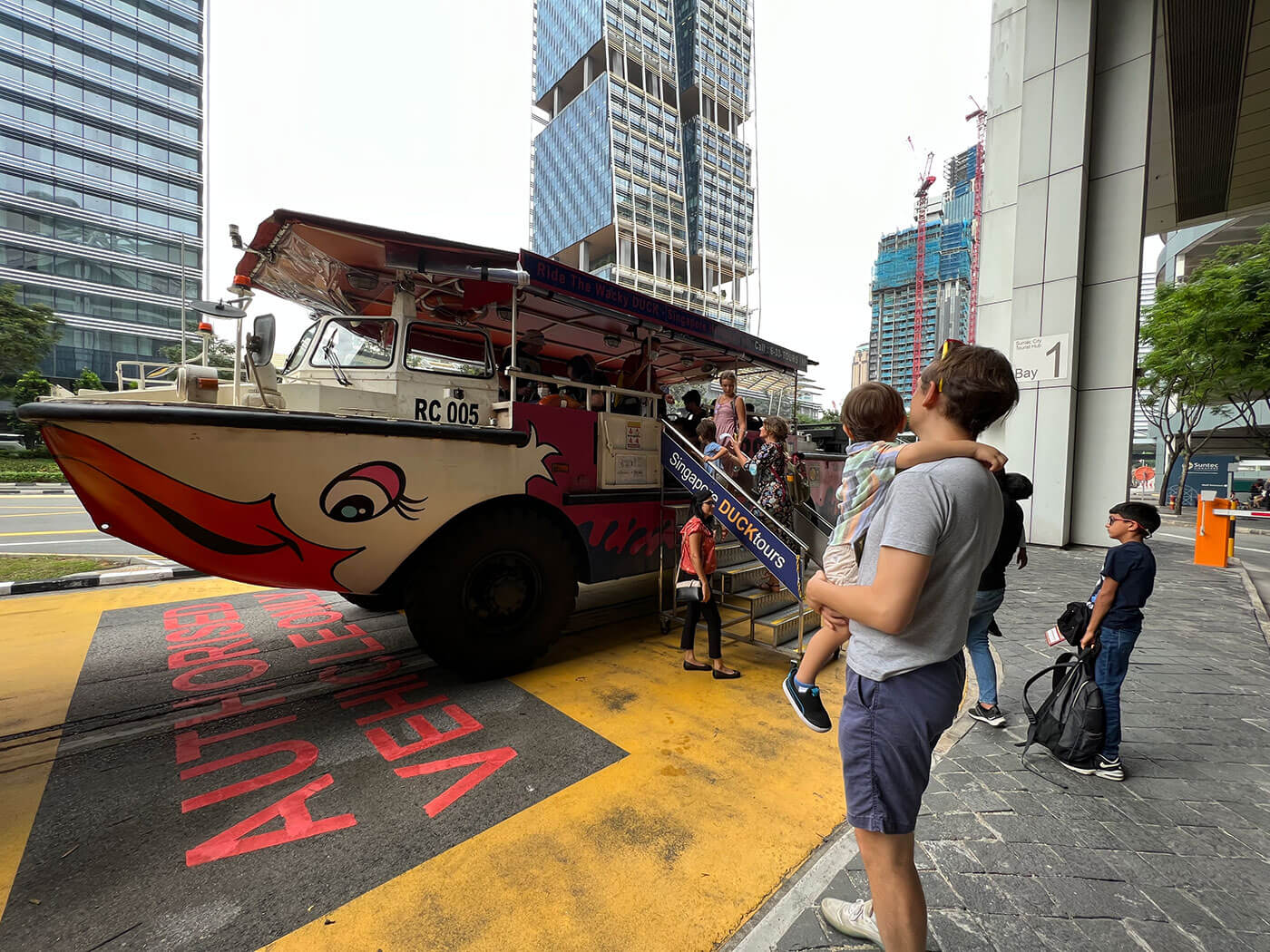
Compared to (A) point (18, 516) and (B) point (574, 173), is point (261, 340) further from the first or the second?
(B) point (574, 173)

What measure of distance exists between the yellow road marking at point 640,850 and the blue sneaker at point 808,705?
1.54 ft

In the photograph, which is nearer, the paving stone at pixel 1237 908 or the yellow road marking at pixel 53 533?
the paving stone at pixel 1237 908

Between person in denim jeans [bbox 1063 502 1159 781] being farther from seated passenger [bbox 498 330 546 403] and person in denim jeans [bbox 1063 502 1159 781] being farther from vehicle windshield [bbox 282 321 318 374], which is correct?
vehicle windshield [bbox 282 321 318 374]

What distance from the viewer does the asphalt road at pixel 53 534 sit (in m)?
8.18

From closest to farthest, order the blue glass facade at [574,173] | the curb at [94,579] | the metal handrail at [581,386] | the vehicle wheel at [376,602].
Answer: the metal handrail at [581,386]
the vehicle wheel at [376,602]
the curb at [94,579]
the blue glass facade at [574,173]

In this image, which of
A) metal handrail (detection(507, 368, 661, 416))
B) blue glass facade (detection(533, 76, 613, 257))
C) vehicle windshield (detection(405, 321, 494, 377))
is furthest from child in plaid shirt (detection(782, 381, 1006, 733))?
blue glass facade (detection(533, 76, 613, 257))

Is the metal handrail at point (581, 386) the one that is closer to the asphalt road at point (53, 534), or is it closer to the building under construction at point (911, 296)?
the asphalt road at point (53, 534)

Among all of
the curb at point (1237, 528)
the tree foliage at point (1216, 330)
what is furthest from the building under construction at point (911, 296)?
the curb at point (1237, 528)

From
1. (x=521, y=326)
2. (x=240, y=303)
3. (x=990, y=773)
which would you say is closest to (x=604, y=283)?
(x=521, y=326)

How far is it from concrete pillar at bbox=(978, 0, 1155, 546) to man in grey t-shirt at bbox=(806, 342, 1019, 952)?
11817 millimetres

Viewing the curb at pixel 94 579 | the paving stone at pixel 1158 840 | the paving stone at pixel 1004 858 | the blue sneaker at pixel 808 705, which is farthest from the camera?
the curb at pixel 94 579

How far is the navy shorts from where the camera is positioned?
53.1 inches

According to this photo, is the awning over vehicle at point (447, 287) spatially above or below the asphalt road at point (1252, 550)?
above

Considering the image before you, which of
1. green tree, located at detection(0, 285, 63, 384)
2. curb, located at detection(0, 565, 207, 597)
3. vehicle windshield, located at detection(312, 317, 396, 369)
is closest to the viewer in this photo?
vehicle windshield, located at detection(312, 317, 396, 369)
